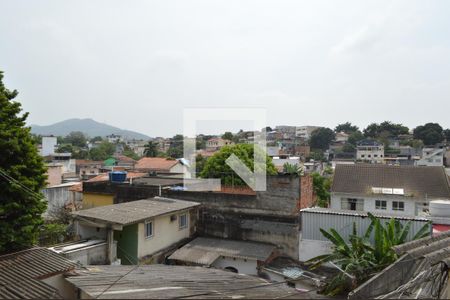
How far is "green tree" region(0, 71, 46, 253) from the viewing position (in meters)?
8.11

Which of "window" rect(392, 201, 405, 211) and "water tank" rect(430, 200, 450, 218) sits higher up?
"water tank" rect(430, 200, 450, 218)

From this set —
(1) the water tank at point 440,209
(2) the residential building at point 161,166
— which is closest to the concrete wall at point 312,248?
(1) the water tank at point 440,209

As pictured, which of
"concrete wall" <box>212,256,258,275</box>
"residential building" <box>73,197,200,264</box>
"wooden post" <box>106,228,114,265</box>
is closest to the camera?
"wooden post" <box>106,228,114,265</box>

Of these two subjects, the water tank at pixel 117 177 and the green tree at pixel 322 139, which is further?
the green tree at pixel 322 139

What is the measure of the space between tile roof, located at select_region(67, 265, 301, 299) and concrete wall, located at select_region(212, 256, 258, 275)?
5.07 m

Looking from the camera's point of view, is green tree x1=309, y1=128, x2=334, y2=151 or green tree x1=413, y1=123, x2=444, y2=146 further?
green tree x1=309, y1=128, x2=334, y2=151

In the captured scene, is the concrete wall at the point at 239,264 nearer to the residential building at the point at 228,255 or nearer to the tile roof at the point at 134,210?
the residential building at the point at 228,255

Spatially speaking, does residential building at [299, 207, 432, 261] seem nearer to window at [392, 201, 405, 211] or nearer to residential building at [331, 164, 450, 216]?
residential building at [331, 164, 450, 216]

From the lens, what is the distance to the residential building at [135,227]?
1067 cm

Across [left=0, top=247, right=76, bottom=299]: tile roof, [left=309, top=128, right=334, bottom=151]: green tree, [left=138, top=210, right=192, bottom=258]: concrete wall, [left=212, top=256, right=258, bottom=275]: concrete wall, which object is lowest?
[left=212, top=256, right=258, bottom=275]: concrete wall

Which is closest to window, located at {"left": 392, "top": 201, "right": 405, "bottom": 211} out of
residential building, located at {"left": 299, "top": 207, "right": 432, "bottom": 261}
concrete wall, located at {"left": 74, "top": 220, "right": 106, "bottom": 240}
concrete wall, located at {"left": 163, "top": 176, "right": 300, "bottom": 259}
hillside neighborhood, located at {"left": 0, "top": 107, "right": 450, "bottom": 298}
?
hillside neighborhood, located at {"left": 0, "top": 107, "right": 450, "bottom": 298}

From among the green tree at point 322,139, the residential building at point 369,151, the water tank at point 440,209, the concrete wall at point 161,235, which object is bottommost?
the concrete wall at point 161,235

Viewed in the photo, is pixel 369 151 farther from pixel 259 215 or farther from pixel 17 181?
pixel 17 181

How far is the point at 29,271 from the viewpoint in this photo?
22.6ft
